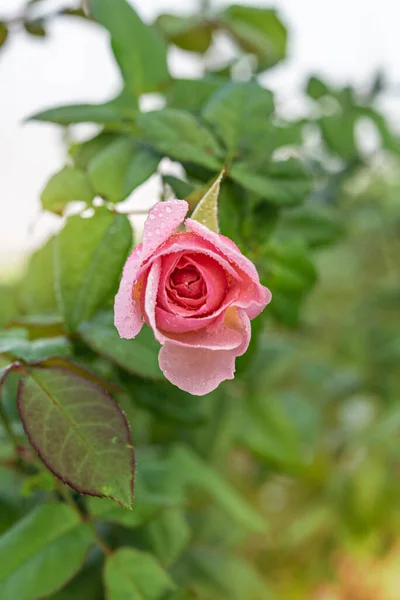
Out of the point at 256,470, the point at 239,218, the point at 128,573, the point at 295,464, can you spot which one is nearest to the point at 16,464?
the point at 128,573

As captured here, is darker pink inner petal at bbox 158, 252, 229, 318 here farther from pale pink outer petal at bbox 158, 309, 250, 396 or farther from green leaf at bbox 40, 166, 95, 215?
green leaf at bbox 40, 166, 95, 215

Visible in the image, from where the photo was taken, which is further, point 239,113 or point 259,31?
point 259,31

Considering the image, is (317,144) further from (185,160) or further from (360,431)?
(185,160)

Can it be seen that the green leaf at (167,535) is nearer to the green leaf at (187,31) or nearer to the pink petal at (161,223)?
the pink petal at (161,223)

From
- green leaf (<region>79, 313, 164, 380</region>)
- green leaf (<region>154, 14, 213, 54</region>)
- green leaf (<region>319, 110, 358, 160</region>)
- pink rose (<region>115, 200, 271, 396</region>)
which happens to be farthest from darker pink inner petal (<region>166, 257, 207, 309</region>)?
green leaf (<region>154, 14, 213, 54</region>)

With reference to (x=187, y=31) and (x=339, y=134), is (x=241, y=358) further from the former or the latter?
(x=187, y=31)

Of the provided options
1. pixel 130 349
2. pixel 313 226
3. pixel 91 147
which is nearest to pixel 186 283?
pixel 130 349
